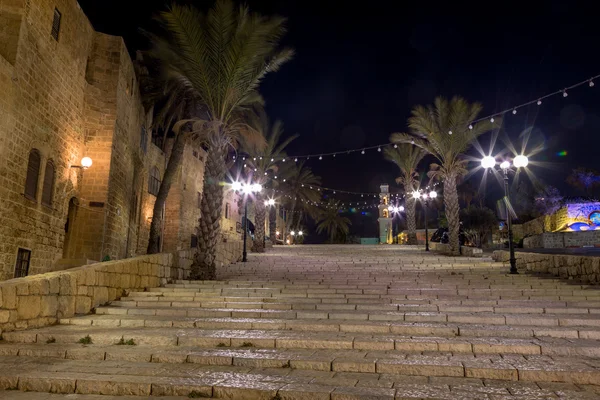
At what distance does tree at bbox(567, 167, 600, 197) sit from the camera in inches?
1710

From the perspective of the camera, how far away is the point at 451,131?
20.0m

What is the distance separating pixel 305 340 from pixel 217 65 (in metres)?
10.1

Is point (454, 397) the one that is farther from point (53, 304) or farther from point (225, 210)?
point (225, 210)

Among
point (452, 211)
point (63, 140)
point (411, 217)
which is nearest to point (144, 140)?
point (63, 140)

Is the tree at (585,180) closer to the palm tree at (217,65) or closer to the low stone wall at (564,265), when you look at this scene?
the low stone wall at (564,265)

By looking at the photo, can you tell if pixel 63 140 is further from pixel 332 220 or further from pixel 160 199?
pixel 332 220

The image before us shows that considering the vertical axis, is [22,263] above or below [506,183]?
below

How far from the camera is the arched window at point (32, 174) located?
492 inches

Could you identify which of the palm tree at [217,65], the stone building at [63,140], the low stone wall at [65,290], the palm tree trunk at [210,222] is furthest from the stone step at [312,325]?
the stone building at [63,140]

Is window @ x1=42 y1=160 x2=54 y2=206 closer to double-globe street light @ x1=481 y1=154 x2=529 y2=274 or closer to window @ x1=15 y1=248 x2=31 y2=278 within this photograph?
window @ x1=15 y1=248 x2=31 y2=278

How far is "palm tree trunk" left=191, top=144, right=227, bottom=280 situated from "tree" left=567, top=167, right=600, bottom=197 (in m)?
44.0

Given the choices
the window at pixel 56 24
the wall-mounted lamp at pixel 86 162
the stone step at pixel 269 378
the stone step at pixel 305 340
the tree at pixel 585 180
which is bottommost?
the stone step at pixel 269 378

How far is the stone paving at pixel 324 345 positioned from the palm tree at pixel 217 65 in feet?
11.2

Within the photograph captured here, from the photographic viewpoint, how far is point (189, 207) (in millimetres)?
28031
